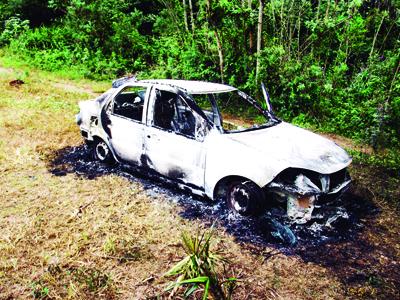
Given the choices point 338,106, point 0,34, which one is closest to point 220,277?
point 338,106

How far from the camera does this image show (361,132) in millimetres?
7895

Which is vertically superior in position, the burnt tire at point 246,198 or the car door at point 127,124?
the car door at point 127,124

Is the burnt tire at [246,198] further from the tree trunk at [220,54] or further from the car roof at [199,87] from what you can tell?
the tree trunk at [220,54]

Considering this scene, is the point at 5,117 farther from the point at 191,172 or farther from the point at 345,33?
the point at 345,33

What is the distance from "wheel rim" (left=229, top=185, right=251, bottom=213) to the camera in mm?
4410

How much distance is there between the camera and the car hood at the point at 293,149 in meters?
4.20

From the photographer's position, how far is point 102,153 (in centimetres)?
623

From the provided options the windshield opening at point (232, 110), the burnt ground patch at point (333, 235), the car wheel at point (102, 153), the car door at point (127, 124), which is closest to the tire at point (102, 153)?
the car wheel at point (102, 153)

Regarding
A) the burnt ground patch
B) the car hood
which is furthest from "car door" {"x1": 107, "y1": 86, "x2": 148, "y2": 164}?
the car hood

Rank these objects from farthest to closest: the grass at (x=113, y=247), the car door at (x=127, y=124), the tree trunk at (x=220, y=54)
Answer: the tree trunk at (x=220, y=54) → the car door at (x=127, y=124) → the grass at (x=113, y=247)

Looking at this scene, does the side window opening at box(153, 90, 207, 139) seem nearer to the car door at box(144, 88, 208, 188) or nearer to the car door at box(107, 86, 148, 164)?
the car door at box(144, 88, 208, 188)

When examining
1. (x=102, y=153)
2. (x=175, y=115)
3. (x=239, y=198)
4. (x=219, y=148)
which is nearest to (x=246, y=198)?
(x=239, y=198)

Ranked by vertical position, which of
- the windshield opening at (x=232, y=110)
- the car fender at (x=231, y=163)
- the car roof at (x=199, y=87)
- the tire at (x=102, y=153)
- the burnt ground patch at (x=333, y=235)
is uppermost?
the car roof at (x=199, y=87)

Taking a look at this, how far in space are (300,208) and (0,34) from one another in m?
17.6
